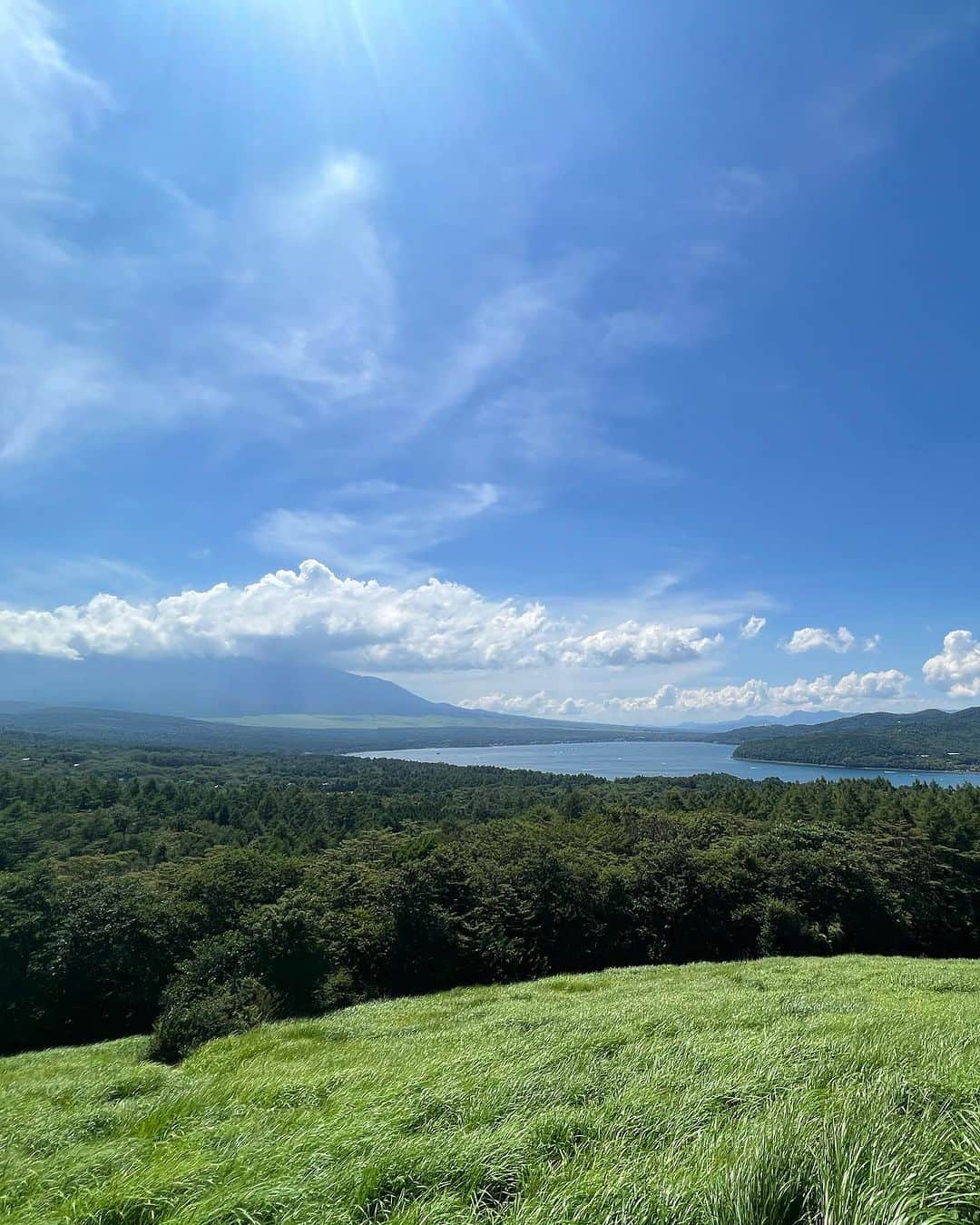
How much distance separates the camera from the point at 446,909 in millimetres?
30750

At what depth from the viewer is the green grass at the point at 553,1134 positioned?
3.23 metres

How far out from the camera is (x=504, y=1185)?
12.2ft

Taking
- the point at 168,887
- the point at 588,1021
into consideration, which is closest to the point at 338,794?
the point at 168,887

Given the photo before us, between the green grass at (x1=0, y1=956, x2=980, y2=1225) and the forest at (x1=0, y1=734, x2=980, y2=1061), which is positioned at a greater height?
the green grass at (x1=0, y1=956, x2=980, y2=1225)

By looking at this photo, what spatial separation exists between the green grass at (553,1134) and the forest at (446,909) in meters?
14.4

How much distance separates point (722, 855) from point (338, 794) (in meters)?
68.9

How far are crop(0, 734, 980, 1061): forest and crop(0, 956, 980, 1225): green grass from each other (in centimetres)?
1440

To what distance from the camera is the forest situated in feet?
81.4

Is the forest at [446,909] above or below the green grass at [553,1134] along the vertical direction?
below

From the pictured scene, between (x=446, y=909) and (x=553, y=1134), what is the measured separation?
2931cm

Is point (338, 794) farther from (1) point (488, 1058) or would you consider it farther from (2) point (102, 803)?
(1) point (488, 1058)

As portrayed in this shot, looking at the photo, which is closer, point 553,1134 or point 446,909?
point 553,1134

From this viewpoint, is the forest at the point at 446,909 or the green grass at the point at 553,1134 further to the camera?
the forest at the point at 446,909

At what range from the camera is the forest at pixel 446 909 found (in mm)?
24797
